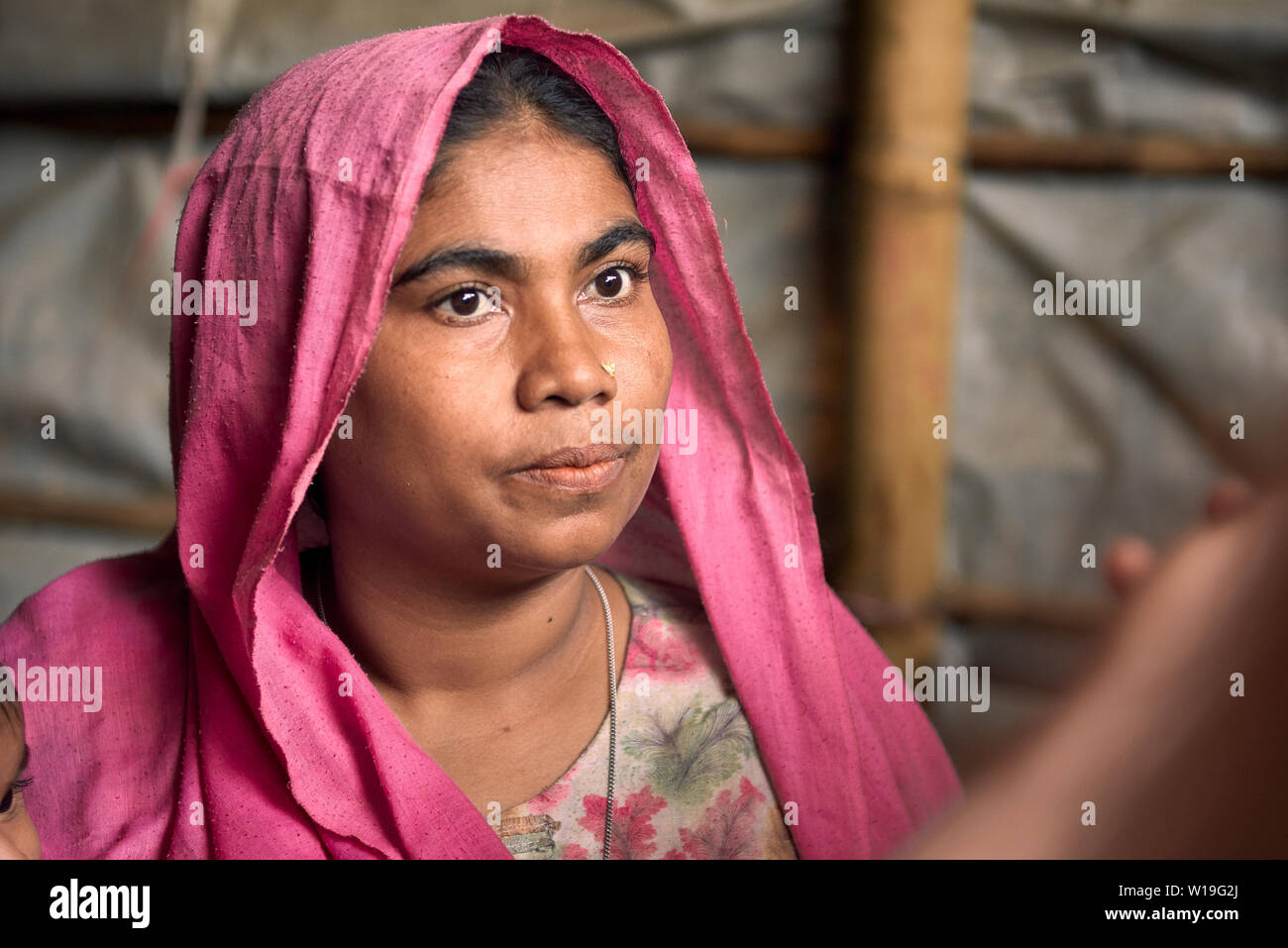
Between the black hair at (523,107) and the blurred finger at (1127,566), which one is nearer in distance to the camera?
the blurred finger at (1127,566)

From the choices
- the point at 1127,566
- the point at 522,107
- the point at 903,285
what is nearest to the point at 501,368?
the point at 522,107

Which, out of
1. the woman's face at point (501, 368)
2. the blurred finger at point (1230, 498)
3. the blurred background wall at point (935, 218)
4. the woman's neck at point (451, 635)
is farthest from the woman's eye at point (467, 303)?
the blurred background wall at point (935, 218)

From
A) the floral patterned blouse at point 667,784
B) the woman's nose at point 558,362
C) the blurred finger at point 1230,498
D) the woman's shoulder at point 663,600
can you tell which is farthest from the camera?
the woman's shoulder at point 663,600

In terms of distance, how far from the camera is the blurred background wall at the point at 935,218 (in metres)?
1.55

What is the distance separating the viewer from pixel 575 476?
629 mm

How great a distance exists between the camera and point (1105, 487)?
1.68 metres

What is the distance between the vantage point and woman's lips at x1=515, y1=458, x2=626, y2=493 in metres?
0.62

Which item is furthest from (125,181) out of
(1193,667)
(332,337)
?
(1193,667)

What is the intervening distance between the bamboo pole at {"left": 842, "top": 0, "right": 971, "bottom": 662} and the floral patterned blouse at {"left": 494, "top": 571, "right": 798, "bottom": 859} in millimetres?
898

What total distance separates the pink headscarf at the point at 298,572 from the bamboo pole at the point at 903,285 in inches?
32.8

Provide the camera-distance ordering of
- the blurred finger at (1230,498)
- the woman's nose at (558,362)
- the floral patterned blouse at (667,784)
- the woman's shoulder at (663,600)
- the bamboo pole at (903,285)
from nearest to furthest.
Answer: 1. the blurred finger at (1230,498)
2. the woman's nose at (558,362)
3. the floral patterned blouse at (667,784)
4. the woman's shoulder at (663,600)
5. the bamboo pole at (903,285)

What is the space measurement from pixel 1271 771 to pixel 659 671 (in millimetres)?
533

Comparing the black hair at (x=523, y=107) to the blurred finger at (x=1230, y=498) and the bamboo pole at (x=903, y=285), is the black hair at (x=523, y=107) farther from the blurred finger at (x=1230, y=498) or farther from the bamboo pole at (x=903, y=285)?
the bamboo pole at (x=903, y=285)
